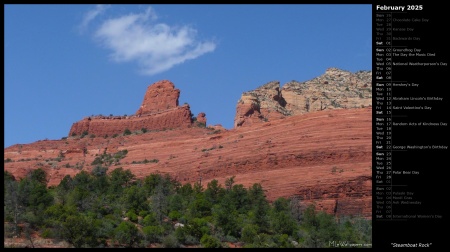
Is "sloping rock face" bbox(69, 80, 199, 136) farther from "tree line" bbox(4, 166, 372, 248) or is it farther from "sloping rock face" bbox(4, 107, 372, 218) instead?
"tree line" bbox(4, 166, 372, 248)

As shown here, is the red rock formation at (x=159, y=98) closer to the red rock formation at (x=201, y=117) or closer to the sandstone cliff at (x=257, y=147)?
the sandstone cliff at (x=257, y=147)

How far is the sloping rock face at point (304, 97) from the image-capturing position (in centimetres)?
7806

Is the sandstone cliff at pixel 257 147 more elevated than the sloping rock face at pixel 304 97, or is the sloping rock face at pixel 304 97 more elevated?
the sloping rock face at pixel 304 97

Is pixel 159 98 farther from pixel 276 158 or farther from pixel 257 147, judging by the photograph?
pixel 276 158

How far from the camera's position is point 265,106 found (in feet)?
266

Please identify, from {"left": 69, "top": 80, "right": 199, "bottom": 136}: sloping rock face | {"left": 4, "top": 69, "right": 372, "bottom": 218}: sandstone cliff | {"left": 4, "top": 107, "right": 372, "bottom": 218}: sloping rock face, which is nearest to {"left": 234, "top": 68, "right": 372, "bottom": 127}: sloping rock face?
{"left": 4, "top": 69, "right": 372, "bottom": 218}: sandstone cliff

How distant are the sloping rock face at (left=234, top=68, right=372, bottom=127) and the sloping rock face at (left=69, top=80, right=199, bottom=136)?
743 cm

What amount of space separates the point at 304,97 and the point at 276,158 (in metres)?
35.1

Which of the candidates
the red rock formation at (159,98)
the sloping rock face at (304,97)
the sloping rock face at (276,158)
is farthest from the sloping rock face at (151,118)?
the sloping rock face at (304,97)

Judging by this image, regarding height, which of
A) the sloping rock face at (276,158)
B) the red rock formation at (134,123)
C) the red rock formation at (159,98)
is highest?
the red rock formation at (159,98)

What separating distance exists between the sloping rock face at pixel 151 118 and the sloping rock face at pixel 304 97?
743 cm
